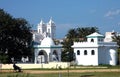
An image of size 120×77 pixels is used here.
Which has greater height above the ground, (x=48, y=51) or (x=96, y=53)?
(x=48, y=51)

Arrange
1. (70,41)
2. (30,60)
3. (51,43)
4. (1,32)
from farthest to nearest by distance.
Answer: (70,41) → (30,60) → (51,43) → (1,32)

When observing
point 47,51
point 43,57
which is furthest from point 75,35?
point 47,51

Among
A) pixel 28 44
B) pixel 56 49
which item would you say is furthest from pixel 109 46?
pixel 28 44

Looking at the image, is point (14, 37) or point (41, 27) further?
point (41, 27)

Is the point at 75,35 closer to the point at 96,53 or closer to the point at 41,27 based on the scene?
the point at 41,27

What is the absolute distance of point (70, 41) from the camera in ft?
316

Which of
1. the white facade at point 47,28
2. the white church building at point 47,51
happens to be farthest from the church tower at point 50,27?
the white church building at point 47,51

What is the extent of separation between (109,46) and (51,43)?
1017 centimetres

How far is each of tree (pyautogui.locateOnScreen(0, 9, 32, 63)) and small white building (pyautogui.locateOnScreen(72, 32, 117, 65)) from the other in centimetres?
897

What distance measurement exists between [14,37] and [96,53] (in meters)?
14.4

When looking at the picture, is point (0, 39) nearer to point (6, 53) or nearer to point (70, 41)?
point (6, 53)

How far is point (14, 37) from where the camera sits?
78562mm

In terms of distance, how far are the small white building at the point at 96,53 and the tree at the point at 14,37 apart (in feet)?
29.4

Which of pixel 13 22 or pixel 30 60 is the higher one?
pixel 13 22
